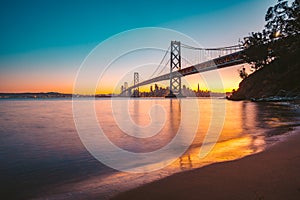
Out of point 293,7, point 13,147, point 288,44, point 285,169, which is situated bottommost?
point 13,147

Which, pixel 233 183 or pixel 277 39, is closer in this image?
pixel 233 183

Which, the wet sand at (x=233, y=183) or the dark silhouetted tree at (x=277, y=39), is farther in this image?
the dark silhouetted tree at (x=277, y=39)

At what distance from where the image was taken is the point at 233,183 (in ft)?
7.97

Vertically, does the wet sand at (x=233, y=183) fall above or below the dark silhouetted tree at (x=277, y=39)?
below

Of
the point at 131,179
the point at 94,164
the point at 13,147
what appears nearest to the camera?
the point at 131,179

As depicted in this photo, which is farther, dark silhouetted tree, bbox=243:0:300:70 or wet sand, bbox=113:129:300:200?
dark silhouetted tree, bbox=243:0:300:70

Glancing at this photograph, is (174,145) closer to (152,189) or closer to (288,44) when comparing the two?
(152,189)

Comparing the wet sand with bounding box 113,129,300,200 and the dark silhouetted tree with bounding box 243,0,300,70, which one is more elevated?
the dark silhouetted tree with bounding box 243,0,300,70

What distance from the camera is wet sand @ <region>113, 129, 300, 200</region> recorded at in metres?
2.15

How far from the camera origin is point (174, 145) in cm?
548

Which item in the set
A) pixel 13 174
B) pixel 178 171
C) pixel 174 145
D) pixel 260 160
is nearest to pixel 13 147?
pixel 13 174

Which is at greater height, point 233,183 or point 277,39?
Result: point 277,39

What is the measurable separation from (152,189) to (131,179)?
21.8 inches

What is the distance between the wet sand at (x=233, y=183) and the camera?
2152 mm
